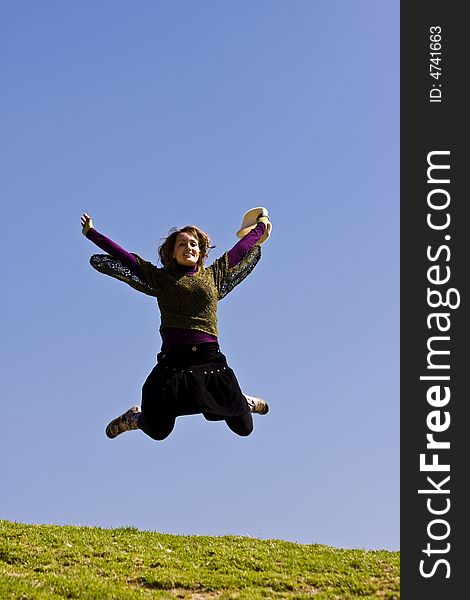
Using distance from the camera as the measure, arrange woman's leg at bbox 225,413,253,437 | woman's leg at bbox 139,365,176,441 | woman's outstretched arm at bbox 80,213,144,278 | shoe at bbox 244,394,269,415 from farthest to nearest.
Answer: shoe at bbox 244,394,269,415
woman's outstretched arm at bbox 80,213,144,278
woman's leg at bbox 225,413,253,437
woman's leg at bbox 139,365,176,441

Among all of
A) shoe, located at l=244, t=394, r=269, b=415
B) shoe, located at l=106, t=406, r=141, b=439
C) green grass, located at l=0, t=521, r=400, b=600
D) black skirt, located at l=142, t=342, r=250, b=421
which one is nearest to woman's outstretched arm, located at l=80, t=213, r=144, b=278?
black skirt, located at l=142, t=342, r=250, b=421

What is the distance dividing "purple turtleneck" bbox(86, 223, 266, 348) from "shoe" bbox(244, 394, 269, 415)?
0.80 meters

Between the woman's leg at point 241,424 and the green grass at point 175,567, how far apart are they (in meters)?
3.48

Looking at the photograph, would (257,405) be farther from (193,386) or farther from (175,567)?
(175,567)

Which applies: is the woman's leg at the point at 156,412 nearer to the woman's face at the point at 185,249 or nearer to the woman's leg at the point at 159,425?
the woman's leg at the point at 159,425

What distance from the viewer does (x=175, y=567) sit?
12422 millimetres

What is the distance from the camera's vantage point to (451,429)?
31.2ft

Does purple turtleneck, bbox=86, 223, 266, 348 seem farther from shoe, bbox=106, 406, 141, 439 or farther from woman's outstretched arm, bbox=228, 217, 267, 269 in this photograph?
shoe, bbox=106, 406, 141, 439

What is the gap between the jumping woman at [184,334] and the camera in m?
8.17

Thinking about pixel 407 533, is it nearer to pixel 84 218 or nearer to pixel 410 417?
pixel 410 417

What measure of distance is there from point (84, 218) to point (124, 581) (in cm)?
556

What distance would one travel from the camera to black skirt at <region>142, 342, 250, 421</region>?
8.13 m

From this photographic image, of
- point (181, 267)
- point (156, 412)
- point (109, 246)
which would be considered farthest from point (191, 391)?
point (109, 246)

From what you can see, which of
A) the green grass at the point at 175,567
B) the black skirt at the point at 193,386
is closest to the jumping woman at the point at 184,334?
the black skirt at the point at 193,386
